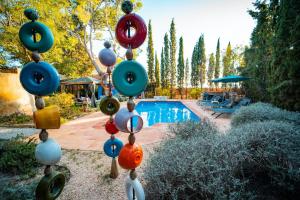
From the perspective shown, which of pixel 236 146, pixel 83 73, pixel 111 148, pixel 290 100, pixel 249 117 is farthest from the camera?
pixel 83 73

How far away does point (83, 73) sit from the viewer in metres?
19.3

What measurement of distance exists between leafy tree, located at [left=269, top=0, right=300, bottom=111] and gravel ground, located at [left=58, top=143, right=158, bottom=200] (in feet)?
19.9

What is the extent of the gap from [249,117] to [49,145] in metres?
5.70

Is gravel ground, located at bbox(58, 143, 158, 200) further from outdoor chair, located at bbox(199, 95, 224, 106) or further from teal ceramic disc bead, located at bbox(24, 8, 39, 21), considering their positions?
outdoor chair, located at bbox(199, 95, 224, 106)

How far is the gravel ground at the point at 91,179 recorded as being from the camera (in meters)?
2.94

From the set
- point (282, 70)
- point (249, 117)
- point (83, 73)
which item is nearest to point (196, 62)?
point (83, 73)

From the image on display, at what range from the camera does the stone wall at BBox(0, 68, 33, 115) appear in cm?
939

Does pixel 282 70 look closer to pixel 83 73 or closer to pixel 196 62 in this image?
pixel 83 73

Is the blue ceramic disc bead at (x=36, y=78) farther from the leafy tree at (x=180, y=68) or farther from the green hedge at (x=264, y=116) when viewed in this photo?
the leafy tree at (x=180, y=68)

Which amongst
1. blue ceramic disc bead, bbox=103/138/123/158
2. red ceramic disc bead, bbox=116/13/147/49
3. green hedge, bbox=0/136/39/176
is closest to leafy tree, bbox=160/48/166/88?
green hedge, bbox=0/136/39/176

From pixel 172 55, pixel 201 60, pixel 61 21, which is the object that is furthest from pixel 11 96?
pixel 201 60

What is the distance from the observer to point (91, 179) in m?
3.46

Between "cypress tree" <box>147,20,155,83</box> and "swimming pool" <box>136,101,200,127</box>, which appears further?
"cypress tree" <box>147,20,155,83</box>

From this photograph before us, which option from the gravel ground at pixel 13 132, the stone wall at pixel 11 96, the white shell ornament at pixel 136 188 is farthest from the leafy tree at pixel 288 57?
the stone wall at pixel 11 96
